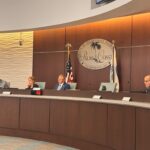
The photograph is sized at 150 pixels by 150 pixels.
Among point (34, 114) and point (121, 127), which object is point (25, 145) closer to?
point (34, 114)

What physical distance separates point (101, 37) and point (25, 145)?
4170 millimetres

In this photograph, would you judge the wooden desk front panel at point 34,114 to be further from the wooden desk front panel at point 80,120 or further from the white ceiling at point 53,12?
the white ceiling at point 53,12

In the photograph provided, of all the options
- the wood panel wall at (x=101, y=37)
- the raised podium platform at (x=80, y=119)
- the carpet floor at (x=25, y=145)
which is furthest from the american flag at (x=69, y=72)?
the carpet floor at (x=25, y=145)

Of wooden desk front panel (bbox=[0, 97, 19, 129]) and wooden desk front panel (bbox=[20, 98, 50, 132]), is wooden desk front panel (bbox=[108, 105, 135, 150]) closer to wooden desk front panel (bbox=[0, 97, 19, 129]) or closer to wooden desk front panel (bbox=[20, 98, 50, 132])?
wooden desk front panel (bbox=[20, 98, 50, 132])

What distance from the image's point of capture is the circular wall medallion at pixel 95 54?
9859 mm

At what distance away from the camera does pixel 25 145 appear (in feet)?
23.0

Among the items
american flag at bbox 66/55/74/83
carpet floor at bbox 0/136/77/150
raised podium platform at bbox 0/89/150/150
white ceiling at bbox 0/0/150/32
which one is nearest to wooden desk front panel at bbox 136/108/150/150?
raised podium platform at bbox 0/89/150/150

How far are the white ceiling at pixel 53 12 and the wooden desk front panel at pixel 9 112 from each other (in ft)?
8.90

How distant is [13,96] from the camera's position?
8016 millimetres

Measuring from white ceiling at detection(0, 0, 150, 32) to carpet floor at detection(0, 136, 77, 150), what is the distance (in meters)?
3.05

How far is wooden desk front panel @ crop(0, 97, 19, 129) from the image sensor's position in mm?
7969

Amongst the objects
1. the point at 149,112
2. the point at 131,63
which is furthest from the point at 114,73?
the point at 149,112

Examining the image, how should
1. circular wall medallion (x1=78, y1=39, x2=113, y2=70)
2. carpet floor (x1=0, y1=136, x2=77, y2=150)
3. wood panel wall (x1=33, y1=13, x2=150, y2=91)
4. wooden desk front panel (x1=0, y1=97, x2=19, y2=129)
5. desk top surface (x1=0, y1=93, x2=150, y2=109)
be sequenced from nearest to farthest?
1. desk top surface (x1=0, y1=93, x2=150, y2=109)
2. carpet floor (x1=0, y1=136, x2=77, y2=150)
3. wooden desk front panel (x1=0, y1=97, x2=19, y2=129)
4. wood panel wall (x1=33, y1=13, x2=150, y2=91)
5. circular wall medallion (x1=78, y1=39, x2=113, y2=70)

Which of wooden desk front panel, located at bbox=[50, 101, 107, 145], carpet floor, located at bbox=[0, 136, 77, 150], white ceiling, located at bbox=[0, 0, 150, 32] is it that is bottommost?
carpet floor, located at bbox=[0, 136, 77, 150]
